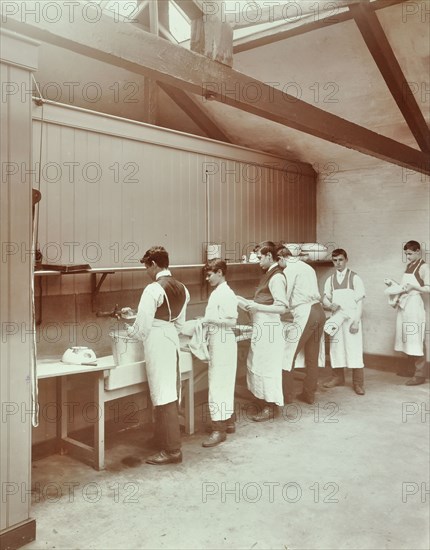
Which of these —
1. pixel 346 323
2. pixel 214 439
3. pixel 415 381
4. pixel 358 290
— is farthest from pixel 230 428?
pixel 415 381

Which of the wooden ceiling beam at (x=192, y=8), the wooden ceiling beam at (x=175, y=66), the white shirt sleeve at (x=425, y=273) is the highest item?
the wooden ceiling beam at (x=192, y=8)

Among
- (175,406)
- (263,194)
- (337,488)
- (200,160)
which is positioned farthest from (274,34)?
(337,488)

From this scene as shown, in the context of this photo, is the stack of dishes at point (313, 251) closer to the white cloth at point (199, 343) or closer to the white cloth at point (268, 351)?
the white cloth at point (268, 351)

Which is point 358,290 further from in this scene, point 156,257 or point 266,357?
point 156,257

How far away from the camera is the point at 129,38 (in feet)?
8.20

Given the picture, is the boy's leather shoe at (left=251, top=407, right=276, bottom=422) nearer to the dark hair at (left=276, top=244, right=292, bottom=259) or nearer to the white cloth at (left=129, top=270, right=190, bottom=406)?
the white cloth at (left=129, top=270, right=190, bottom=406)

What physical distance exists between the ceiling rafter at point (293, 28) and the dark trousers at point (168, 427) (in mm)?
3974

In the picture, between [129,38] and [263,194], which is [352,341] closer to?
[263,194]

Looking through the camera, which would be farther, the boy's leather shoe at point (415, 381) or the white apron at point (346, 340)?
the boy's leather shoe at point (415, 381)

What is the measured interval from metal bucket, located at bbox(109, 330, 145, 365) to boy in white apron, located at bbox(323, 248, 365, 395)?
272cm

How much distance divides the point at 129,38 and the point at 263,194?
4.62m

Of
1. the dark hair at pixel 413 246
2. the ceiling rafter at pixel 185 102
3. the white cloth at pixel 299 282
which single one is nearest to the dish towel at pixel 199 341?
the white cloth at pixel 299 282

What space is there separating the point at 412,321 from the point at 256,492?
3.90m

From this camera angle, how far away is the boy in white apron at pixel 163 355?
4113 millimetres
